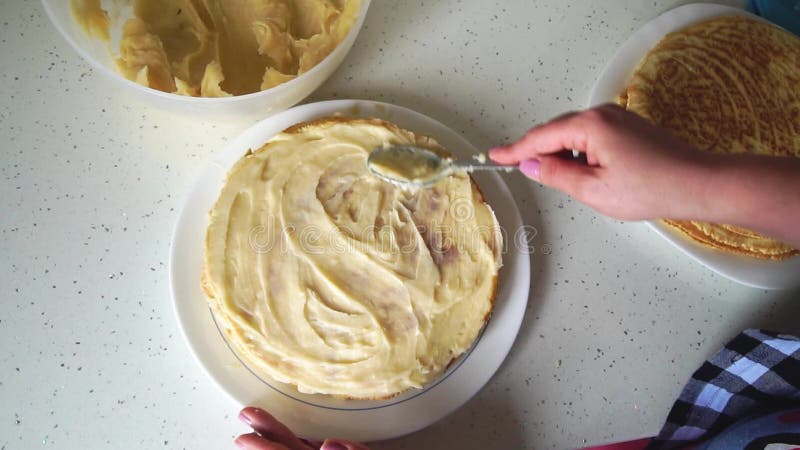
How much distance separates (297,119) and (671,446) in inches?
40.4

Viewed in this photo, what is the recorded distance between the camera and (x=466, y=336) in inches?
45.9

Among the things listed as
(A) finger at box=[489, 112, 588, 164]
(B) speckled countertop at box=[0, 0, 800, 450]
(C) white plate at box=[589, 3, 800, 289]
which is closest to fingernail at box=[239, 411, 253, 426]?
(B) speckled countertop at box=[0, 0, 800, 450]

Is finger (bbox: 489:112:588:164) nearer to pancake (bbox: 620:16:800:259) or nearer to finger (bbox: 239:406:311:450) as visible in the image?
pancake (bbox: 620:16:800:259)

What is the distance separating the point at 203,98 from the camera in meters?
1.18

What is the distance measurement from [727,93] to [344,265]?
0.98m

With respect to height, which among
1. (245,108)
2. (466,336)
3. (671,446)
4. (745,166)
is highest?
(245,108)

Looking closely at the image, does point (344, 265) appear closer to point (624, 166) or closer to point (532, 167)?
point (532, 167)

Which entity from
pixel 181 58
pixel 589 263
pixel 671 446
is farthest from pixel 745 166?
pixel 181 58

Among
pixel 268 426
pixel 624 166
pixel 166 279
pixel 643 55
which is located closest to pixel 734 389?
pixel 624 166

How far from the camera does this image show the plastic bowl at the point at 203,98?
117cm

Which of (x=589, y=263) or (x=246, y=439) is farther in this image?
(x=589, y=263)

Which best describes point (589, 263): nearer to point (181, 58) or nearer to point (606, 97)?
point (606, 97)

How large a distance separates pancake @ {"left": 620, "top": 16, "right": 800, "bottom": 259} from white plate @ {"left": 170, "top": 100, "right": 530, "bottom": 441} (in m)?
0.38

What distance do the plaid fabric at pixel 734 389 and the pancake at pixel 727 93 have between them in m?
0.23
